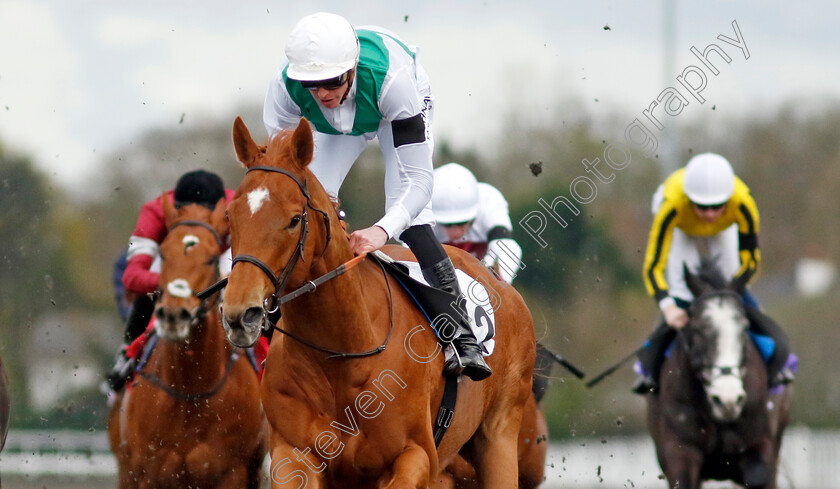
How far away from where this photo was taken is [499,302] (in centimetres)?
579

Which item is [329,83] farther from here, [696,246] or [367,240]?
[696,246]

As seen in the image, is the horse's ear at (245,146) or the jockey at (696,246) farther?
the jockey at (696,246)

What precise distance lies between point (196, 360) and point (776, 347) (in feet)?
13.9

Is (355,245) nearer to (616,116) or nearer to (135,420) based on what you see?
(135,420)

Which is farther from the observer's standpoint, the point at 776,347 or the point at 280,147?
the point at 776,347

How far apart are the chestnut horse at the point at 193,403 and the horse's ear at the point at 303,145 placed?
91.7 inches

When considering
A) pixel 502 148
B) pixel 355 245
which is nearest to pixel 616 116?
pixel 502 148

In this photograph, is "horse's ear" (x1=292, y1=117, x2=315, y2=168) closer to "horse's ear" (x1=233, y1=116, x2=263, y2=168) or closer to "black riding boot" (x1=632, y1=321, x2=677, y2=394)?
"horse's ear" (x1=233, y1=116, x2=263, y2=168)

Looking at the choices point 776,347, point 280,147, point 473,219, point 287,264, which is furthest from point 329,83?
point 776,347

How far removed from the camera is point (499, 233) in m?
7.97

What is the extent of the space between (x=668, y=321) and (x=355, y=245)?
4353 millimetres

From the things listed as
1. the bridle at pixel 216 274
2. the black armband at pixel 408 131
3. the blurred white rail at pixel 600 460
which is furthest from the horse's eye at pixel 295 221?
the blurred white rail at pixel 600 460

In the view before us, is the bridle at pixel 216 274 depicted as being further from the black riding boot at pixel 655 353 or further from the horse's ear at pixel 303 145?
the black riding boot at pixel 655 353

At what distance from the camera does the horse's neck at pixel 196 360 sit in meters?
6.54
